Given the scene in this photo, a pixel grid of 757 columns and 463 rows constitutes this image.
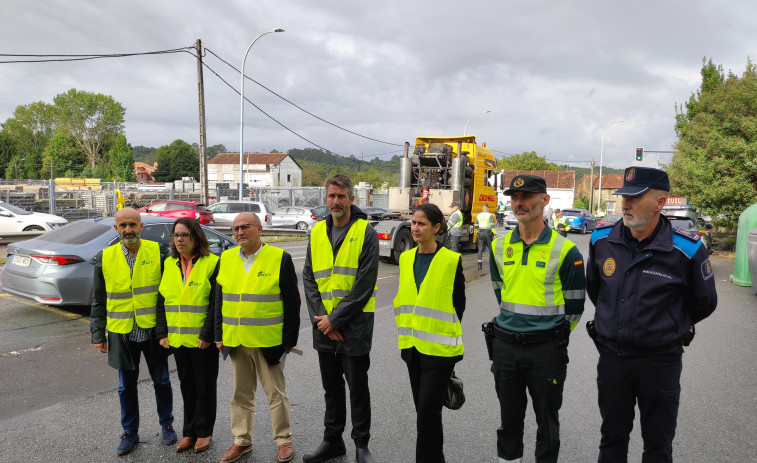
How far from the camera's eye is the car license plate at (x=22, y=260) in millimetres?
7438

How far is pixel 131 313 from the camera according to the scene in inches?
153

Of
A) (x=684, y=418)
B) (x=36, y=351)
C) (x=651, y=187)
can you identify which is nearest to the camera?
(x=651, y=187)

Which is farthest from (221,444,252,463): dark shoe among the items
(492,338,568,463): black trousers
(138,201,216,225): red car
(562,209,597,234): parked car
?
(562,209,597,234): parked car

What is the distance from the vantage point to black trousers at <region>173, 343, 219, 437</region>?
12.5 feet

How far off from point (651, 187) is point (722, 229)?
2597 centimetres

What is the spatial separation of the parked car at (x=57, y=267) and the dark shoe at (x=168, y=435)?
4.28m

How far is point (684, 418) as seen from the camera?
445 cm

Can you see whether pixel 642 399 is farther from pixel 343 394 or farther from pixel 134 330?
pixel 134 330

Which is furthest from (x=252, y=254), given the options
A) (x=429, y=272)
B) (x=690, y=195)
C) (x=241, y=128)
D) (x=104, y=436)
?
(x=241, y=128)

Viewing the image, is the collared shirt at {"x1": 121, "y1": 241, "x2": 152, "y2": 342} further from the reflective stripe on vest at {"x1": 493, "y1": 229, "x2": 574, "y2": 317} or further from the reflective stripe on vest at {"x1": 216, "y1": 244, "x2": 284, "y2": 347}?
the reflective stripe on vest at {"x1": 493, "y1": 229, "x2": 574, "y2": 317}

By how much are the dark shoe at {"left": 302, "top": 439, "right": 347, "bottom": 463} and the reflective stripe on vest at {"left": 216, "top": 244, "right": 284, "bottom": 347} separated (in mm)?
782

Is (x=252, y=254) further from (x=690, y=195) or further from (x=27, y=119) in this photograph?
(x=27, y=119)

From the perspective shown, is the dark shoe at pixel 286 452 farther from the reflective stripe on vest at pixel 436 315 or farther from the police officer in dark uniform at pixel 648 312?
the police officer in dark uniform at pixel 648 312

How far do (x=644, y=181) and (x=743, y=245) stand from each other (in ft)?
36.1
